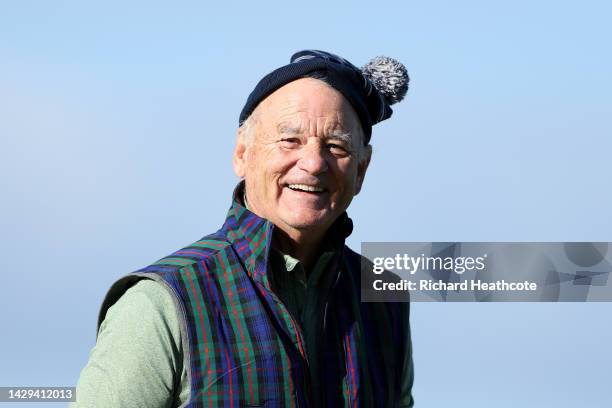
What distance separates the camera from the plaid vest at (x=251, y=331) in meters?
2.76

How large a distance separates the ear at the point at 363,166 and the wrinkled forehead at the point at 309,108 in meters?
0.11

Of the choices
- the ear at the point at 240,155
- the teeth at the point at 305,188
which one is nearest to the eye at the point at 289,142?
the teeth at the point at 305,188

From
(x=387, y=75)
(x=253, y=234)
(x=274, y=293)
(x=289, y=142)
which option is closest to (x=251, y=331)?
(x=274, y=293)

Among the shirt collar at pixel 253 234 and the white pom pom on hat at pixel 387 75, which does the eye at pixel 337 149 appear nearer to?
the shirt collar at pixel 253 234

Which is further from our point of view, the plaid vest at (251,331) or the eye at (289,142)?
the eye at (289,142)

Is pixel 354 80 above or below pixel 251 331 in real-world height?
above

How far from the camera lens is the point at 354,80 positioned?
3133mm

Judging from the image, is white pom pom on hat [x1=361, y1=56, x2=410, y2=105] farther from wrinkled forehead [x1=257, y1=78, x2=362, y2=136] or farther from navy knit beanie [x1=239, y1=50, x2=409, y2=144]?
wrinkled forehead [x1=257, y1=78, x2=362, y2=136]

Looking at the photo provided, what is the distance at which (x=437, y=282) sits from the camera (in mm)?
3797

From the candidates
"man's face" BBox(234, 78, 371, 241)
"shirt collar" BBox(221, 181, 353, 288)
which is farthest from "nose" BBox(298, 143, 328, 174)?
"shirt collar" BBox(221, 181, 353, 288)

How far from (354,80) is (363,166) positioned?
0.27m

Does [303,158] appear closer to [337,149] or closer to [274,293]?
[337,149]

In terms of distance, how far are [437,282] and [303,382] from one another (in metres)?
1.08

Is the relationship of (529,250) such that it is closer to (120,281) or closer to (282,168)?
(282,168)
